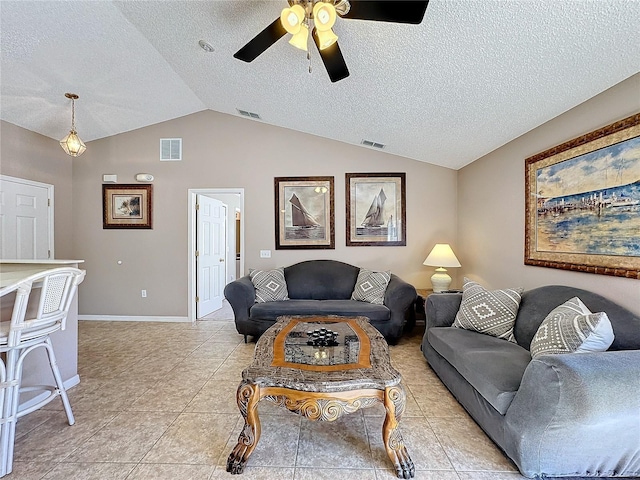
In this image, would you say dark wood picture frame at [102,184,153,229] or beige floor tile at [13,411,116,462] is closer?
beige floor tile at [13,411,116,462]

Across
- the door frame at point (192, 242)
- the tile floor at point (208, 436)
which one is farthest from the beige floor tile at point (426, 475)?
the door frame at point (192, 242)

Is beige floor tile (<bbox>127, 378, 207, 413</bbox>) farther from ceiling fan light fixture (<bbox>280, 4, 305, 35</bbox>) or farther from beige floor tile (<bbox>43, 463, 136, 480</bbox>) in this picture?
ceiling fan light fixture (<bbox>280, 4, 305, 35</bbox>)

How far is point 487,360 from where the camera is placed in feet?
6.24

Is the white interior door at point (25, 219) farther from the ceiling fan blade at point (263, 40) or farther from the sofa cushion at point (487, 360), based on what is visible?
the sofa cushion at point (487, 360)

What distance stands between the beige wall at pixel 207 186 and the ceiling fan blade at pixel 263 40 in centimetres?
252

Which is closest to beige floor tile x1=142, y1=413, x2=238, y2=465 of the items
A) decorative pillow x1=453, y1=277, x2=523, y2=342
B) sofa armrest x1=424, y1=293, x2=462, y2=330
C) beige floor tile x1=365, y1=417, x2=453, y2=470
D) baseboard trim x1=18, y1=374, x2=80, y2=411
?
beige floor tile x1=365, y1=417, x2=453, y2=470

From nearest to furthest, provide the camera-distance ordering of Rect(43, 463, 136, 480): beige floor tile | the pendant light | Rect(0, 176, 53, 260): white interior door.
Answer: Rect(43, 463, 136, 480): beige floor tile
the pendant light
Rect(0, 176, 53, 260): white interior door

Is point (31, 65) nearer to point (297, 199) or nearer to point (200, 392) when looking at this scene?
point (297, 199)

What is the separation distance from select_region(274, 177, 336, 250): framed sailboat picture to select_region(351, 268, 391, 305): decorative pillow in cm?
81

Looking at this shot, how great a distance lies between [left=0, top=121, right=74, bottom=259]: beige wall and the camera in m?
3.67

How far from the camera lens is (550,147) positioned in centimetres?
255

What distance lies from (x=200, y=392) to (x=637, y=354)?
2801mm

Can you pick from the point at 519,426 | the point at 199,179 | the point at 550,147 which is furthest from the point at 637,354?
the point at 199,179

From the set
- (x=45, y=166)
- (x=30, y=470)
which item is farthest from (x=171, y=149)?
(x=30, y=470)
